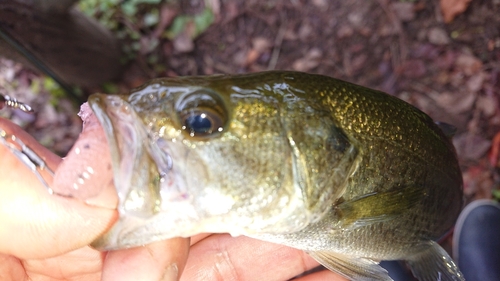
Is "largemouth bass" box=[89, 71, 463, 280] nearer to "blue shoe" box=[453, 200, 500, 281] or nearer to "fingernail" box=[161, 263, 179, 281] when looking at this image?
Result: "fingernail" box=[161, 263, 179, 281]

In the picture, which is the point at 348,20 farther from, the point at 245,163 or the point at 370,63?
the point at 245,163

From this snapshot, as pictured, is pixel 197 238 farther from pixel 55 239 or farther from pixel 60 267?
pixel 55 239

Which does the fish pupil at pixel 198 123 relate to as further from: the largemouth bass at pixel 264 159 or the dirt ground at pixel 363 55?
the dirt ground at pixel 363 55

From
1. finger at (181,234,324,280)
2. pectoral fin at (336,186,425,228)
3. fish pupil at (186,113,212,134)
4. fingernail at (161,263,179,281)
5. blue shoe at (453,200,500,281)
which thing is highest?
fish pupil at (186,113,212,134)

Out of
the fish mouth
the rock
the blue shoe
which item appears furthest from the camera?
the rock

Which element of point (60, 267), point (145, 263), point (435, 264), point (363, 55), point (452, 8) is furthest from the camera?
point (363, 55)

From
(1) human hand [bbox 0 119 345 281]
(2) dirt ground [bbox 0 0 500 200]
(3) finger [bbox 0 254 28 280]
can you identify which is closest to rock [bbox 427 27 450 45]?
(2) dirt ground [bbox 0 0 500 200]

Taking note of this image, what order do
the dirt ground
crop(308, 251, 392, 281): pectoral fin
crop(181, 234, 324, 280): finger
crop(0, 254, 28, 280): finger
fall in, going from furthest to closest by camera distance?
the dirt ground < crop(181, 234, 324, 280): finger < crop(308, 251, 392, 281): pectoral fin < crop(0, 254, 28, 280): finger

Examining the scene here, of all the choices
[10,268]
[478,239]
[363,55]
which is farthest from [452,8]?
[10,268]
